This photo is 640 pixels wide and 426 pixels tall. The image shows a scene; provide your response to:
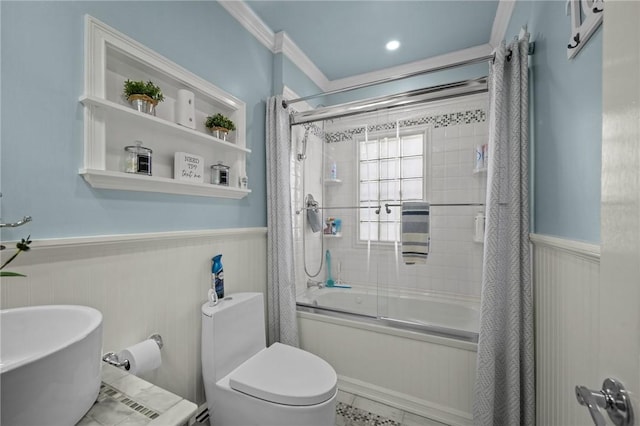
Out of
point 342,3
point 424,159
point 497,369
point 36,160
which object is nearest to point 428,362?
point 497,369

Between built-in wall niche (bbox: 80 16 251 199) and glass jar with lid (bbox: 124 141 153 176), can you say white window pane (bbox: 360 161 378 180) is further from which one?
glass jar with lid (bbox: 124 141 153 176)

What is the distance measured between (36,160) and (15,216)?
0.66 ft

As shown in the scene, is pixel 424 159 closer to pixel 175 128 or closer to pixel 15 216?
pixel 175 128

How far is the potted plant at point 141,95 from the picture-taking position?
3.88 ft

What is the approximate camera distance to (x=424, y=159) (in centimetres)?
206

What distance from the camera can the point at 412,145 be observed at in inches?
82.0

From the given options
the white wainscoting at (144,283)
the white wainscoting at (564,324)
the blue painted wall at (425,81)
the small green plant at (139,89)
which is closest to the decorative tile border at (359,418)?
the white wainscoting at (564,324)

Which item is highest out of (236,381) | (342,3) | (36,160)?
(342,3)

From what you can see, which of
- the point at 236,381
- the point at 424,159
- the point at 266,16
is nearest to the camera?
the point at 236,381

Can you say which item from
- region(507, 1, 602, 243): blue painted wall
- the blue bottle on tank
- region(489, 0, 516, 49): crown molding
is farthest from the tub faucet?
region(489, 0, 516, 49): crown molding

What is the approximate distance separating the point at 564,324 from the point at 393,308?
3.83 feet

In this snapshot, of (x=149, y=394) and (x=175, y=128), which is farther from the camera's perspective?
(x=175, y=128)

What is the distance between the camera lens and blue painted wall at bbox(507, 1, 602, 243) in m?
0.84

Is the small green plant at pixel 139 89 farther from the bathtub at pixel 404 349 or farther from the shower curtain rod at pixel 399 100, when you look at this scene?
the bathtub at pixel 404 349
